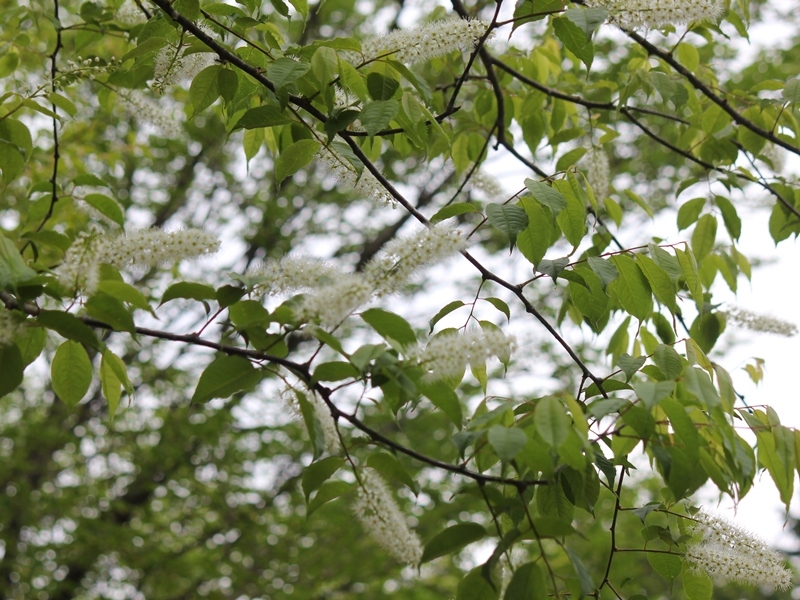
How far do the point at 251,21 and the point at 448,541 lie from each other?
144cm

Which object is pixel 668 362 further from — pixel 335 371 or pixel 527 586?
pixel 335 371

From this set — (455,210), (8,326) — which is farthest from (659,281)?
(8,326)

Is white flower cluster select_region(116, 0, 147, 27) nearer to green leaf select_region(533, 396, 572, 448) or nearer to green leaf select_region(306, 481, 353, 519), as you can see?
green leaf select_region(306, 481, 353, 519)

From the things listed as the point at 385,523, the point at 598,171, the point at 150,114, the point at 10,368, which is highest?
the point at 150,114

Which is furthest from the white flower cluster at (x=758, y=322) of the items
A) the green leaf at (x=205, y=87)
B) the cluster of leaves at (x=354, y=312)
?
the green leaf at (x=205, y=87)

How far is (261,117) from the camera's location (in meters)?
1.90

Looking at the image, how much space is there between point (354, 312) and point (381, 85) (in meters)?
0.76

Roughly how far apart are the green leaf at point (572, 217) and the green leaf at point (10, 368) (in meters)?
1.43

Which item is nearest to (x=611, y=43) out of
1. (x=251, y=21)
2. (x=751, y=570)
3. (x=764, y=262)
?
(x=764, y=262)

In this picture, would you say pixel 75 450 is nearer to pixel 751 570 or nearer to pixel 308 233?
pixel 308 233

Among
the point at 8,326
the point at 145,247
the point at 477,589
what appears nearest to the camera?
the point at 8,326

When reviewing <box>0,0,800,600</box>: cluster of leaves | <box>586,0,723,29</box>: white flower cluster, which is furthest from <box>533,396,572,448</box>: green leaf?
<box>586,0,723,29</box>: white flower cluster

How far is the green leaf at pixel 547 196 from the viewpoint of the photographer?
186cm

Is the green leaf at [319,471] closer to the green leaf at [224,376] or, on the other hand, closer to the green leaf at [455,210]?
the green leaf at [224,376]
